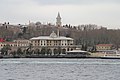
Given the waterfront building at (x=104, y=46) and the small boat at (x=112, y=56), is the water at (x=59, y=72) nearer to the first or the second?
the small boat at (x=112, y=56)

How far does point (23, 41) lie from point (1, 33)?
2105cm

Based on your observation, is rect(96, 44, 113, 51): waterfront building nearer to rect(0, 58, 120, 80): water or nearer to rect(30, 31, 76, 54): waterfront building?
rect(30, 31, 76, 54): waterfront building

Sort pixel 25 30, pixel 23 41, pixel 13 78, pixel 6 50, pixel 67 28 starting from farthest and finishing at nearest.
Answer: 1. pixel 67 28
2. pixel 25 30
3. pixel 23 41
4. pixel 6 50
5. pixel 13 78

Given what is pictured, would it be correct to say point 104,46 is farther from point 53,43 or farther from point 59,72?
point 59,72

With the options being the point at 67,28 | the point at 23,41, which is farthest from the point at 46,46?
the point at 67,28

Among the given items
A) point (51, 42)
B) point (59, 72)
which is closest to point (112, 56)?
point (51, 42)

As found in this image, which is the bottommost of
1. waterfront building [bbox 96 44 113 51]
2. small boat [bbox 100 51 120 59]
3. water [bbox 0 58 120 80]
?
water [bbox 0 58 120 80]

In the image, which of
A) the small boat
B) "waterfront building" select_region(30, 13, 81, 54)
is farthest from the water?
"waterfront building" select_region(30, 13, 81, 54)

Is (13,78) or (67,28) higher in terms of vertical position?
(67,28)

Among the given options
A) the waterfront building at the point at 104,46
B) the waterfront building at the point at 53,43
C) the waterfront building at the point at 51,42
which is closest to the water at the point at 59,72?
the waterfront building at the point at 53,43

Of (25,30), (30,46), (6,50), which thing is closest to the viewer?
(6,50)

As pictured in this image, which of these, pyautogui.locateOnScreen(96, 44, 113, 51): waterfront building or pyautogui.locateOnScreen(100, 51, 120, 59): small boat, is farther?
pyautogui.locateOnScreen(96, 44, 113, 51): waterfront building

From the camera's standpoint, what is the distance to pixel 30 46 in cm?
14038

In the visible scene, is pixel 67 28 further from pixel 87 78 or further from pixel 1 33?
pixel 87 78
